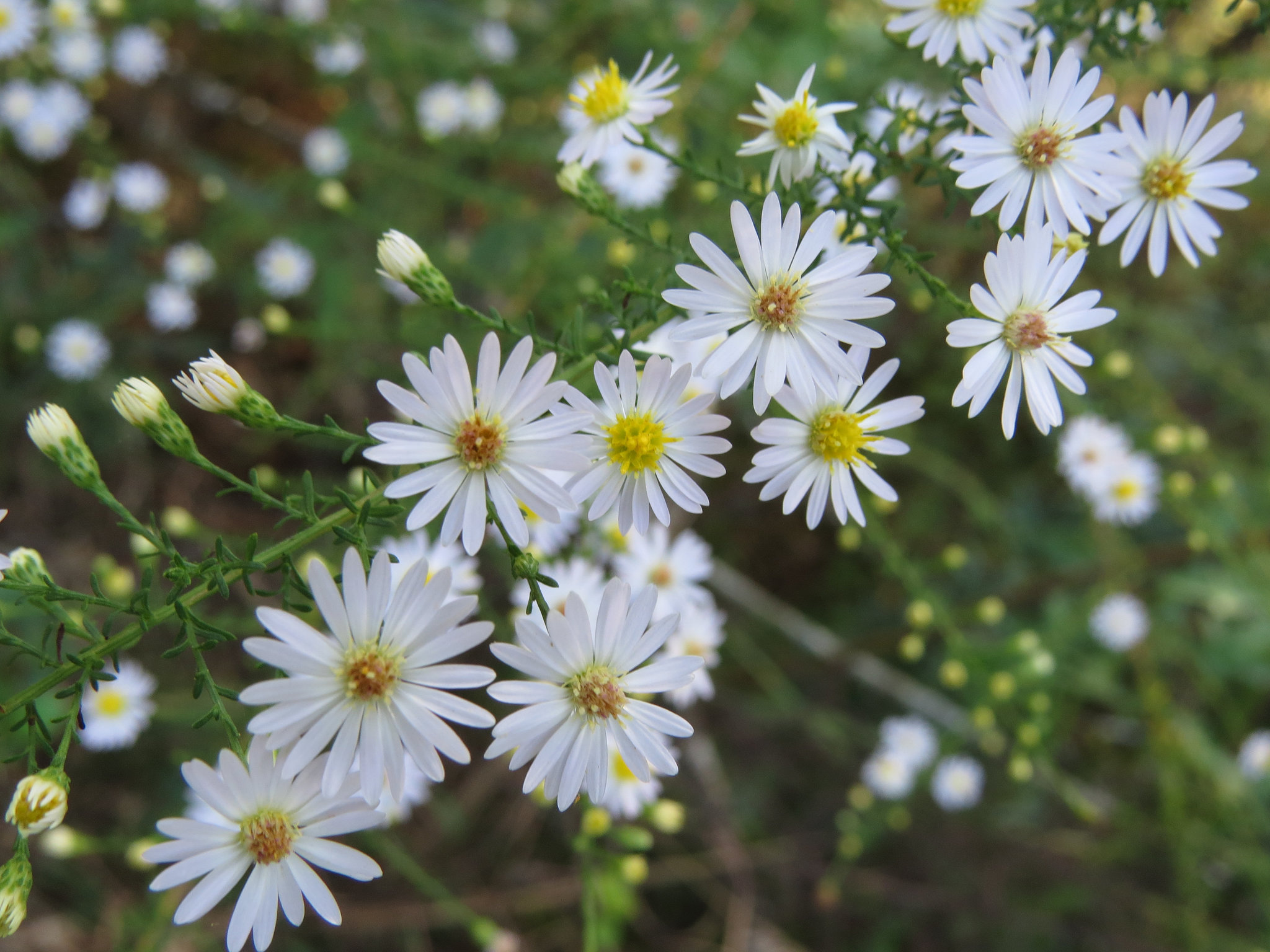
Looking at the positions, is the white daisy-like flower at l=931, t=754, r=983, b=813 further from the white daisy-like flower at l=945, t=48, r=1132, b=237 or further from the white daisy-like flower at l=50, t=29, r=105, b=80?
the white daisy-like flower at l=50, t=29, r=105, b=80

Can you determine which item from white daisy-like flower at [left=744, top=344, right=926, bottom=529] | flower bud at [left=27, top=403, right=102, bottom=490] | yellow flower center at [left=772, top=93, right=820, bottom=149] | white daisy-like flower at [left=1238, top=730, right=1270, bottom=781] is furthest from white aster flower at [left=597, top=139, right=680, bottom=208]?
white daisy-like flower at [left=1238, top=730, right=1270, bottom=781]

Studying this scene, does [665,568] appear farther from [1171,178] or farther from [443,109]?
[443,109]

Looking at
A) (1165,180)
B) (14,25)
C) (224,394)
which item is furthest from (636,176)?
(14,25)

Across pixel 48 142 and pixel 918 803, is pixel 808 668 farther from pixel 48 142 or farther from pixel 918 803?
pixel 48 142

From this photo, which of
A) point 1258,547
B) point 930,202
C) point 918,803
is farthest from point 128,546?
point 1258,547

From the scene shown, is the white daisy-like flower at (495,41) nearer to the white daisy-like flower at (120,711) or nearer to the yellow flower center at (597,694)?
the white daisy-like flower at (120,711)

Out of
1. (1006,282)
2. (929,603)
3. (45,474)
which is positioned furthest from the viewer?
(45,474)
